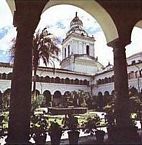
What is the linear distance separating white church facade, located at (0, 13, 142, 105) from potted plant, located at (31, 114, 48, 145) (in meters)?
23.0

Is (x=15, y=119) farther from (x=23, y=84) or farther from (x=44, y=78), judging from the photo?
(x=44, y=78)

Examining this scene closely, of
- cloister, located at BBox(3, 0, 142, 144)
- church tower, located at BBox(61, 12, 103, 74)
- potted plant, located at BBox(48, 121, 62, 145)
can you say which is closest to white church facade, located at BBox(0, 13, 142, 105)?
church tower, located at BBox(61, 12, 103, 74)

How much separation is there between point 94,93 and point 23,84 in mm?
38003

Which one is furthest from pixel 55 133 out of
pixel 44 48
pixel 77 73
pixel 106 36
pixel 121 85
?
pixel 77 73

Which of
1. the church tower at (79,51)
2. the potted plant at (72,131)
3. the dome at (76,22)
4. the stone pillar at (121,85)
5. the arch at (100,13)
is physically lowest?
the potted plant at (72,131)

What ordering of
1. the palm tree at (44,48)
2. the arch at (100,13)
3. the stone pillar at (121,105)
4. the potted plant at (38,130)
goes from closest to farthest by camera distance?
the potted plant at (38,130) → the stone pillar at (121,105) → the arch at (100,13) → the palm tree at (44,48)

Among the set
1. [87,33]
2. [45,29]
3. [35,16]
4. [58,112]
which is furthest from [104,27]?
[87,33]

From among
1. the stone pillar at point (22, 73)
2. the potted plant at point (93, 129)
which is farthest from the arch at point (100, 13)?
the potted plant at point (93, 129)

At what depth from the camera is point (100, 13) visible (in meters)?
7.63

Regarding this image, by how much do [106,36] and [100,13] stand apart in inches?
33.6

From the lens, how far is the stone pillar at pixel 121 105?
21.2 feet

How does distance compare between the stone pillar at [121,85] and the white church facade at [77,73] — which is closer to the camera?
the stone pillar at [121,85]

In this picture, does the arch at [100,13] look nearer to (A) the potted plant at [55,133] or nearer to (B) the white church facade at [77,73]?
(A) the potted plant at [55,133]

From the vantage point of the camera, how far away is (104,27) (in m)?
8.05
